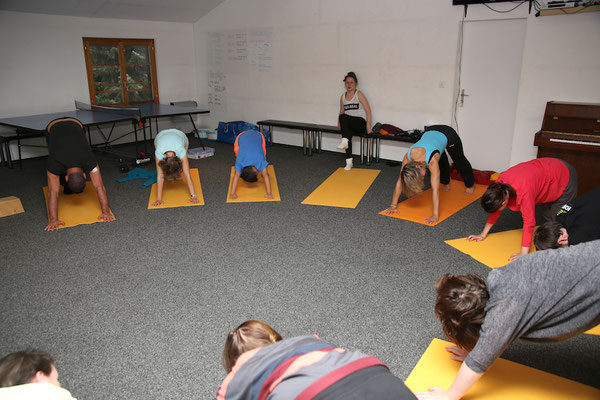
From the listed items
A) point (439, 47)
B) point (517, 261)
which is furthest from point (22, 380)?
point (439, 47)

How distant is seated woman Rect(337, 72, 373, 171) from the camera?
21.3 feet

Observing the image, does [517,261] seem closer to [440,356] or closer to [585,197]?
[440,356]

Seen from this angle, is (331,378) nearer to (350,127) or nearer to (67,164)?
(67,164)

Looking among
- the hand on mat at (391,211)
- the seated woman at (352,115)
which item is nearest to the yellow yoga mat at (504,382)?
the hand on mat at (391,211)

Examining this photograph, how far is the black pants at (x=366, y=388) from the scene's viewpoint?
114cm

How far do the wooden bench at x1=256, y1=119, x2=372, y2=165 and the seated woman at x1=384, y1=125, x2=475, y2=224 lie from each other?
175 centimetres

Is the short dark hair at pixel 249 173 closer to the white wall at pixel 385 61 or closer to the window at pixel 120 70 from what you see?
the white wall at pixel 385 61

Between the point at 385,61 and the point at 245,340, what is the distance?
5.67m

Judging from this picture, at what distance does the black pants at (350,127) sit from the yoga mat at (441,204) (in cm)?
171

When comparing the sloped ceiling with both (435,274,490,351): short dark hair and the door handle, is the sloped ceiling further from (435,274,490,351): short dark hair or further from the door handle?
(435,274,490,351): short dark hair

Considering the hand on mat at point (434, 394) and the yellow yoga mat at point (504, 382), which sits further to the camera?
the yellow yoga mat at point (504, 382)

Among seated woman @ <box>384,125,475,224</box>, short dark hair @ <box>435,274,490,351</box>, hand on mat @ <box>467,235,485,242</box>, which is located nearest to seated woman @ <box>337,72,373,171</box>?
seated woman @ <box>384,125,475,224</box>

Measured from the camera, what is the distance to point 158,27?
8172 mm

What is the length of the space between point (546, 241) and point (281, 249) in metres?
1.96
